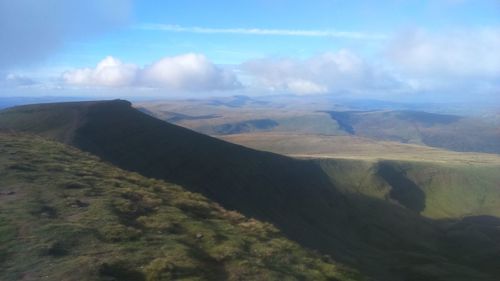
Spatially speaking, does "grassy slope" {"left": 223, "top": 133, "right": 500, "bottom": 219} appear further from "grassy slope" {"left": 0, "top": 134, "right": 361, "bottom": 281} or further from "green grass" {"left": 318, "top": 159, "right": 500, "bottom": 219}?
"grassy slope" {"left": 0, "top": 134, "right": 361, "bottom": 281}

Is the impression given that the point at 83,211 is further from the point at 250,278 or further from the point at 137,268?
the point at 250,278

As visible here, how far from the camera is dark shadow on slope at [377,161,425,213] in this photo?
166 metres

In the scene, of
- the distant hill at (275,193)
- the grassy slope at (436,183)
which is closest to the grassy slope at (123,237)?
the distant hill at (275,193)

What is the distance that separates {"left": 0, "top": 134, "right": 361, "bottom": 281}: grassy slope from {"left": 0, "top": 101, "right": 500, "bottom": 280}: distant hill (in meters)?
35.7

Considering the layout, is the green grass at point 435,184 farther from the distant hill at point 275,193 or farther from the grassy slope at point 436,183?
the distant hill at point 275,193

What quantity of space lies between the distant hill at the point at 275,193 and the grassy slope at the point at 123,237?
35746mm

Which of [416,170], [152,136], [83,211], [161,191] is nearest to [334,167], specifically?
[416,170]

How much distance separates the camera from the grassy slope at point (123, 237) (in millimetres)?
26047

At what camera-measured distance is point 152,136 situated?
345 feet

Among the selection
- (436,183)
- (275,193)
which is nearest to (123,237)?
(275,193)

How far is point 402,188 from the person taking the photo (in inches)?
6875

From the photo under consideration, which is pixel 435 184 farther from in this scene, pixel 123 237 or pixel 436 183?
pixel 123 237

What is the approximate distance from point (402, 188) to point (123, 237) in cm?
15807

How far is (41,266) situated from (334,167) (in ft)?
495
